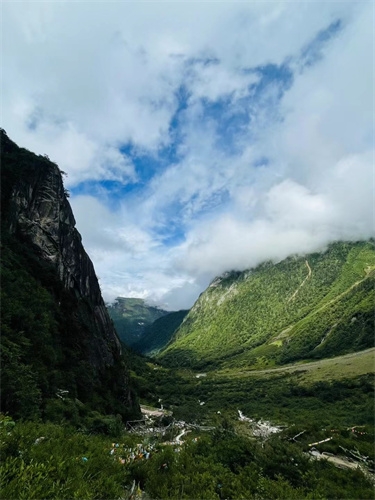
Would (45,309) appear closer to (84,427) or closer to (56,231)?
(84,427)

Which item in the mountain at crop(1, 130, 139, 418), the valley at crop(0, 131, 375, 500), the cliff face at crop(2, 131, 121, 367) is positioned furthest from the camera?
the cliff face at crop(2, 131, 121, 367)

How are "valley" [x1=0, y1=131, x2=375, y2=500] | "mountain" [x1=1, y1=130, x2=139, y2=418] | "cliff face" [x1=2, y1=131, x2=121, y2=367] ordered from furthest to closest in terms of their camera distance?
"cliff face" [x1=2, y1=131, x2=121, y2=367], "mountain" [x1=1, y1=130, x2=139, y2=418], "valley" [x1=0, y1=131, x2=375, y2=500]

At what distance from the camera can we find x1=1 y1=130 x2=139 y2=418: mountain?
24.4 metres

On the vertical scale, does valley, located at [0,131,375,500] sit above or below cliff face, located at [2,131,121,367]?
below

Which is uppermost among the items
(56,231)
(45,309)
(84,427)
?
(56,231)

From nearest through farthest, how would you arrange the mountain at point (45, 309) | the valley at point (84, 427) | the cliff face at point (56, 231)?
the valley at point (84, 427), the mountain at point (45, 309), the cliff face at point (56, 231)

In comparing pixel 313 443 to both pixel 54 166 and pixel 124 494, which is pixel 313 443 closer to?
pixel 124 494

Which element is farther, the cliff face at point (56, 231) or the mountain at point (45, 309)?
the cliff face at point (56, 231)

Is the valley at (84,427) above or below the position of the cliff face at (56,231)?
below

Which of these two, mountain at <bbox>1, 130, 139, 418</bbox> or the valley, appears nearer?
the valley

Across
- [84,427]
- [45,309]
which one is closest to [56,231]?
[45,309]

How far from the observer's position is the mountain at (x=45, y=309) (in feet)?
79.9

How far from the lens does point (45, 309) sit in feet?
119

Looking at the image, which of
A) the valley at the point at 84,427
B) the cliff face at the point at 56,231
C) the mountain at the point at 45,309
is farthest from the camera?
the cliff face at the point at 56,231
